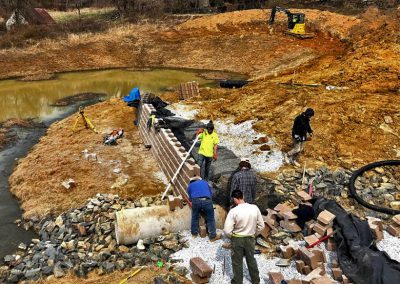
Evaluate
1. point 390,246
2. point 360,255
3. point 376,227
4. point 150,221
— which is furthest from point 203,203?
point 390,246

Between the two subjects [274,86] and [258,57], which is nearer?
[274,86]

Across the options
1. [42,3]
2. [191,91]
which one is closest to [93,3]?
[42,3]

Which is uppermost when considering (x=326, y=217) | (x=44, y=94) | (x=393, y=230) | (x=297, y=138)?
(x=297, y=138)

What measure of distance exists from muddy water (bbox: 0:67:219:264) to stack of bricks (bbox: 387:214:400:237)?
8645 mm

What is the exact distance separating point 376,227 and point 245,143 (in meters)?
5.72

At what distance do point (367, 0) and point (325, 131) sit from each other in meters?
32.5

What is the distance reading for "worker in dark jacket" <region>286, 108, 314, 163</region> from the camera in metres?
10.6

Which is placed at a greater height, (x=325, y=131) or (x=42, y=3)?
(x=42, y=3)

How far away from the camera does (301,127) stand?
422 inches

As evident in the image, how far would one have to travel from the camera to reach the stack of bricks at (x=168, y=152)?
9.86 m

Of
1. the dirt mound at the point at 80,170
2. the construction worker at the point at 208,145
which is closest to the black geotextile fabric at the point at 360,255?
the construction worker at the point at 208,145

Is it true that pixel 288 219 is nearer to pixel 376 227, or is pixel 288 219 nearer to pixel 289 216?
pixel 289 216

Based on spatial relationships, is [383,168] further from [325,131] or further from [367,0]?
[367,0]

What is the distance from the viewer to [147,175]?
40.0 ft
